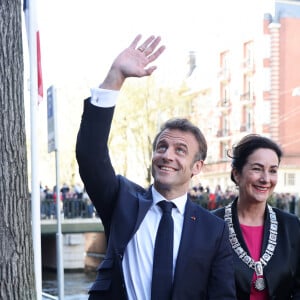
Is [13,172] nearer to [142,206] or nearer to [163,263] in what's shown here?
[142,206]

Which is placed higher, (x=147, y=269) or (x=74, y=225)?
(x=147, y=269)

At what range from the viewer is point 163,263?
3.06 meters

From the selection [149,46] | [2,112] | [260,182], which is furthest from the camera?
[260,182]

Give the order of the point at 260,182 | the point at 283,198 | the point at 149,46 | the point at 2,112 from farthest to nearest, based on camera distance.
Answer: the point at 283,198, the point at 260,182, the point at 2,112, the point at 149,46

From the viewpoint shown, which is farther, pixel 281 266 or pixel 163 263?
pixel 281 266

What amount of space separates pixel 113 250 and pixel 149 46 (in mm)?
914

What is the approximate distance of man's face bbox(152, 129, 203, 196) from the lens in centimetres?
316

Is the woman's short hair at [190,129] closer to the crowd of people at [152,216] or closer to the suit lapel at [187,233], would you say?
the crowd of people at [152,216]

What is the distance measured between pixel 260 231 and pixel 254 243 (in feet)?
0.30

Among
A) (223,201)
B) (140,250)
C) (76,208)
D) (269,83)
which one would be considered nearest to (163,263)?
(140,250)

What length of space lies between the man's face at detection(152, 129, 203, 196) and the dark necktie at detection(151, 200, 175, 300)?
19cm

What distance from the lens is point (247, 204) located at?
3.95 metres

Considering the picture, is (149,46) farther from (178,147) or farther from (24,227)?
(24,227)

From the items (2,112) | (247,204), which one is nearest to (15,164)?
(2,112)
